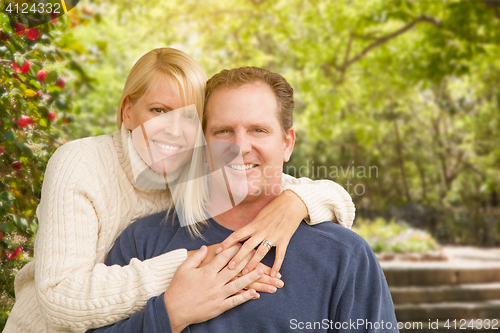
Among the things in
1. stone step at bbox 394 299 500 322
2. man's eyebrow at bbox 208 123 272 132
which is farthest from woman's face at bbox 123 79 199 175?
stone step at bbox 394 299 500 322

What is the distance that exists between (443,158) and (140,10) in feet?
38.2

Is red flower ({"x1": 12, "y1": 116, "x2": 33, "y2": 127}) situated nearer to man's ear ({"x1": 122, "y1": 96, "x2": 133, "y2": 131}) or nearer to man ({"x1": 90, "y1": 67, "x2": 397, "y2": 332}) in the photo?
man's ear ({"x1": 122, "y1": 96, "x2": 133, "y2": 131})

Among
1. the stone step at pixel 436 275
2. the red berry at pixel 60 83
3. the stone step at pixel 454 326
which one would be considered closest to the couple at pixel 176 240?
the red berry at pixel 60 83

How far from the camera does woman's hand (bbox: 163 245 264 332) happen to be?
1.67m

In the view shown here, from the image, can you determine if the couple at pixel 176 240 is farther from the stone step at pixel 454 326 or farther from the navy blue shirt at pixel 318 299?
the stone step at pixel 454 326

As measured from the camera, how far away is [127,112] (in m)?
2.17

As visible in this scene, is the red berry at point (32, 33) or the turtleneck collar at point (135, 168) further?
the red berry at point (32, 33)

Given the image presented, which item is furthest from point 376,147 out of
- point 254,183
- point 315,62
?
point 254,183

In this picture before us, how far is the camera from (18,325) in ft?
6.52

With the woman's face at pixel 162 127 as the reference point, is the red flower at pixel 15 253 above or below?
below

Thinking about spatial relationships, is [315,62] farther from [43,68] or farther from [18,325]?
[18,325]

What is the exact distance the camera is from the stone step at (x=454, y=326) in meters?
6.09

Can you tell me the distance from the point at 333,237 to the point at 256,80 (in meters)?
0.84

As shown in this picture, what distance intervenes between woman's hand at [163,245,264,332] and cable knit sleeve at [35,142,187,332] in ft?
0.29
